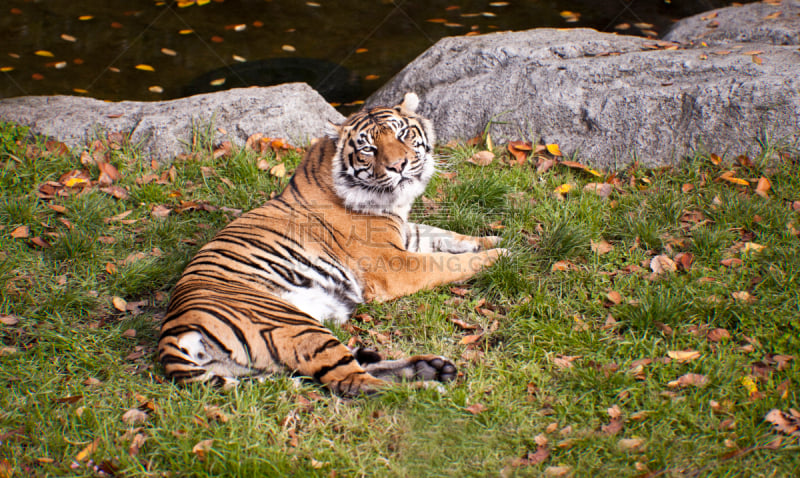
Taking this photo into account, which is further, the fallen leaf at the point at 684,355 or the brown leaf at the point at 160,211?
the brown leaf at the point at 160,211

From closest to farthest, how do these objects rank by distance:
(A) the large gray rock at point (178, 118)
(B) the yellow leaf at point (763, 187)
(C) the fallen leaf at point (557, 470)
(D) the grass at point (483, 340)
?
(C) the fallen leaf at point (557, 470)
(D) the grass at point (483, 340)
(B) the yellow leaf at point (763, 187)
(A) the large gray rock at point (178, 118)

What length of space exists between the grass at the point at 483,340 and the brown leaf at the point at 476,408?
0.8 inches

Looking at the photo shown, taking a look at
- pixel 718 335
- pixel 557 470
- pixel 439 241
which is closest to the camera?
pixel 557 470

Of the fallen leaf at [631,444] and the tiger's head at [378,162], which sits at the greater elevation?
the tiger's head at [378,162]

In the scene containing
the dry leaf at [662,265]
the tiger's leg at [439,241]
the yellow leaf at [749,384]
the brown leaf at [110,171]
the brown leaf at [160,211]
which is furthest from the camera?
the brown leaf at [110,171]

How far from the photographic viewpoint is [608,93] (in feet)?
16.9

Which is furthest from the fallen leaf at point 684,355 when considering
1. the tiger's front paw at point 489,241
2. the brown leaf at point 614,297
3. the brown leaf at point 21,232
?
the brown leaf at point 21,232

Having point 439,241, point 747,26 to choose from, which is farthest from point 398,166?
point 747,26

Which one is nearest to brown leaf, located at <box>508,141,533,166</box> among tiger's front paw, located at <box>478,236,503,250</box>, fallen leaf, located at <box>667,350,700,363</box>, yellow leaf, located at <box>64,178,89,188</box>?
tiger's front paw, located at <box>478,236,503,250</box>

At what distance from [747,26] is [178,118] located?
582 cm

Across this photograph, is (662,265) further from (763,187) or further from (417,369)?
(417,369)

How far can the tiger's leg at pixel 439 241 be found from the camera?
14.6ft

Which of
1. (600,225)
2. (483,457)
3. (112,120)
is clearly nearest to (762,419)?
(483,457)

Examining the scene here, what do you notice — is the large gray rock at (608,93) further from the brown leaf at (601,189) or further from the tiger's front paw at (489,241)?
the tiger's front paw at (489,241)
